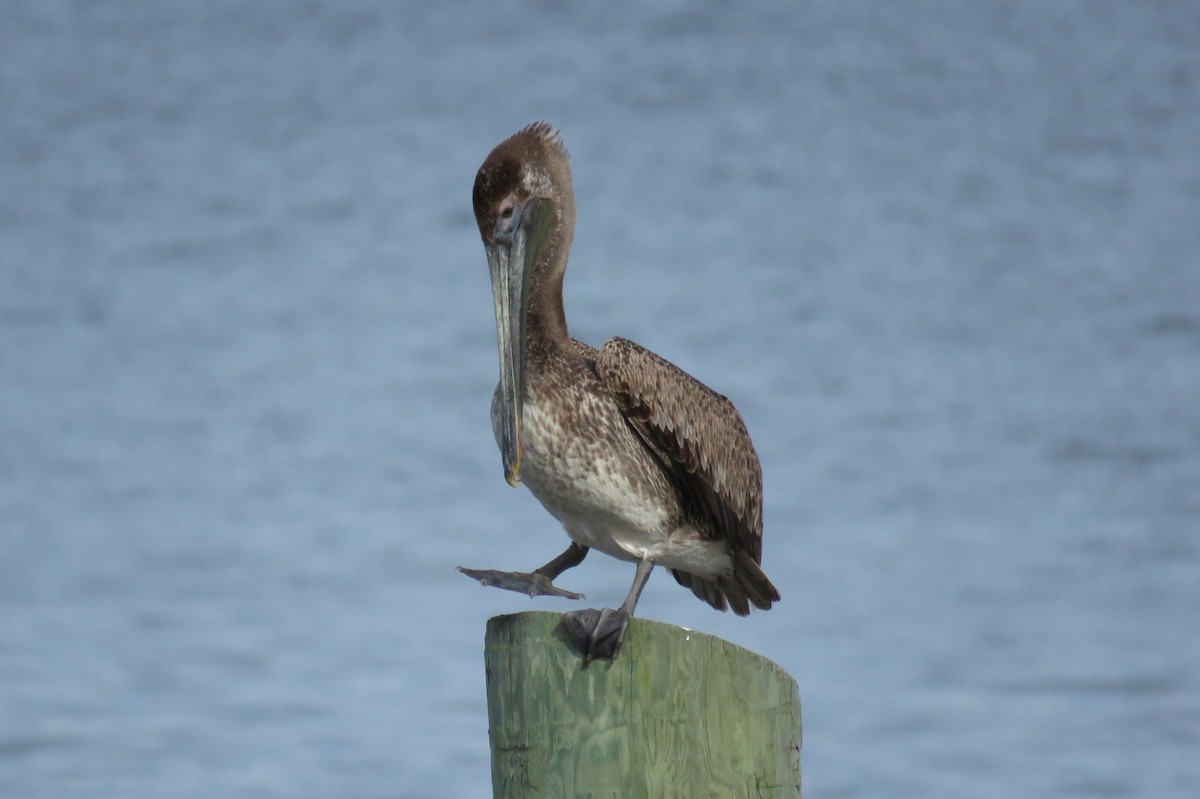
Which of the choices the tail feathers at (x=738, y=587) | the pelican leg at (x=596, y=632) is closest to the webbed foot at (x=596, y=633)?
the pelican leg at (x=596, y=632)

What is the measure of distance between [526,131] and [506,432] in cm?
79

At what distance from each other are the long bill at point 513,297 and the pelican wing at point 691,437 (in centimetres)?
25

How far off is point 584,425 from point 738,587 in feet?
2.44

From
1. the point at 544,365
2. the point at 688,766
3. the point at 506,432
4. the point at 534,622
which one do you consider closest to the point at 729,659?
the point at 688,766

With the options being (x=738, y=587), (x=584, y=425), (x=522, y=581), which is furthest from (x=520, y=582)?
(x=738, y=587)

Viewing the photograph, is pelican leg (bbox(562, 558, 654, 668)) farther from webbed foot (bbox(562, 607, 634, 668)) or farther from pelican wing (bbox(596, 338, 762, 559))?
pelican wing (bbox(596, 338, 762, 559))

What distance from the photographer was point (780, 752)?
2373mm

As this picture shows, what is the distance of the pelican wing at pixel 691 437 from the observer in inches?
137

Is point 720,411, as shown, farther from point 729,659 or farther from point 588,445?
point 729,659

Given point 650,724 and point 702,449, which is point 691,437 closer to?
point 702,449

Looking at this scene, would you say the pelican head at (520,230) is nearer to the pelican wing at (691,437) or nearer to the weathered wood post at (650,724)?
the pelican wing at (691,437)

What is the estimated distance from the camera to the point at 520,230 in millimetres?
3461

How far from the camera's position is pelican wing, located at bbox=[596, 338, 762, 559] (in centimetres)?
349

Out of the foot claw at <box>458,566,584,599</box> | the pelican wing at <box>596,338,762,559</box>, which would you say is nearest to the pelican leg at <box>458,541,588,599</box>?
the foot claw at <box>458,566,584,599</box>
